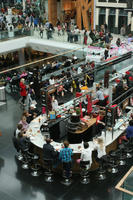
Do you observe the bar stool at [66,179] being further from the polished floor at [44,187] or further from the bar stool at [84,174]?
the bar stool at [84,174]

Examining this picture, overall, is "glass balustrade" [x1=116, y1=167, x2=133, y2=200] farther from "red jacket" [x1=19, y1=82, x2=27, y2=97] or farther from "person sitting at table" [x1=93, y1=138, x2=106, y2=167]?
"red jacket" [x1=19, y1=82, x2=27, y2=97]

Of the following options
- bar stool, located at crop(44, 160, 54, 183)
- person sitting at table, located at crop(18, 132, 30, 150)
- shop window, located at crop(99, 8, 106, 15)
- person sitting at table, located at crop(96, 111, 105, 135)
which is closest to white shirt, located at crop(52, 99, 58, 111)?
person sitting at table, located at crop(96, 111, 105, 135)

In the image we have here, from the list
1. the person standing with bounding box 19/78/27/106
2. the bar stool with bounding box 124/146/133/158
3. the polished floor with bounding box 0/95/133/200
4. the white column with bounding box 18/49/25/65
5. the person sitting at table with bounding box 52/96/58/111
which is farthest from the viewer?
the white column with bounding box 18/49/25/65

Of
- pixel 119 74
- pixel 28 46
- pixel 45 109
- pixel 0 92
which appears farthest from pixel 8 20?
pixel 45 109

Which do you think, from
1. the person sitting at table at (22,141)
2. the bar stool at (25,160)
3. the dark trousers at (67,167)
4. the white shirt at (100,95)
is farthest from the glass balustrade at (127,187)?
the white shirt at (100,95)

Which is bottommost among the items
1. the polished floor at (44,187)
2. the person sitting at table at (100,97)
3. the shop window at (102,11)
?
the polished floor at (44,187)

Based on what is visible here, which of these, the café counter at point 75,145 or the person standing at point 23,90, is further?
the person standing at point 23,90

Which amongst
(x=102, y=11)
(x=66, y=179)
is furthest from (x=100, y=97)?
(x=102, y=11)

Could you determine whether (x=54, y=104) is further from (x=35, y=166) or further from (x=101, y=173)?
(x=101, y=173)

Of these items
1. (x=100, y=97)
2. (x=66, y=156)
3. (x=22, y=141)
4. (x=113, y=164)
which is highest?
(x=100, y=97)

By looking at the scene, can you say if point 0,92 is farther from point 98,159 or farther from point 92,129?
point 98,159

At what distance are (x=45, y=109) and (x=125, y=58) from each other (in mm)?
6488

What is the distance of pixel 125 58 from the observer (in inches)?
588

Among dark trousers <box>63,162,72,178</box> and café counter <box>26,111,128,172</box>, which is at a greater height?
café counter <box>26,111,128,172</box>
